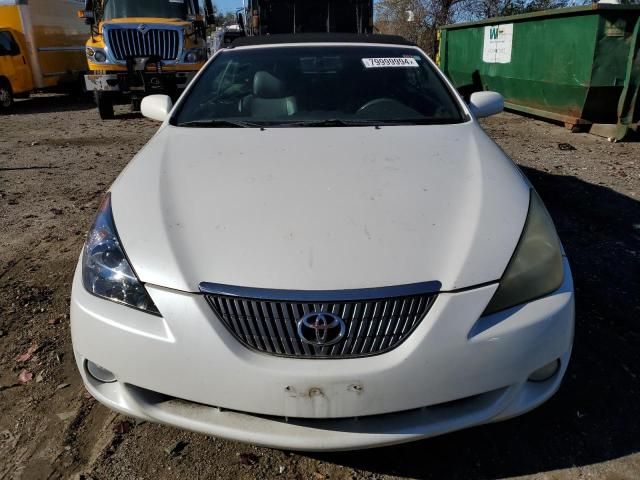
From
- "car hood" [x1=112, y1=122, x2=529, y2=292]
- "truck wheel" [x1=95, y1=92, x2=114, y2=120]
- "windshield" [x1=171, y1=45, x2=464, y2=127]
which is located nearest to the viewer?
"car hood" [x1=112, y1=122, x2=529, y2=292]

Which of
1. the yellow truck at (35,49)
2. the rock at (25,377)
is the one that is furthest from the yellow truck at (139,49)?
the rock at (25,377)

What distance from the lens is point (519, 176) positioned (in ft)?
7.77

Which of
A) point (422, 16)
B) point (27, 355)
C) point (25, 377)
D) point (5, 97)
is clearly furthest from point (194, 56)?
point (422, 16)

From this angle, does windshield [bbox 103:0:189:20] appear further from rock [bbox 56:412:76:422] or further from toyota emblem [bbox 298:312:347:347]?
toyota emblem [bbox 298:312:347:347]

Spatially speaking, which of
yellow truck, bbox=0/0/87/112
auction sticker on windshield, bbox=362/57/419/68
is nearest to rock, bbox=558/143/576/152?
auction sticker on windshield, bbox=362/57/419/68

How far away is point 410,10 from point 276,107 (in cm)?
2058

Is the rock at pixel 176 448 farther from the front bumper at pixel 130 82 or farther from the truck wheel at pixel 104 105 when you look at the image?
the truck wheel at pixel 104 105

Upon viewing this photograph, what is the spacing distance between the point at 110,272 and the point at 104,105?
10.0m

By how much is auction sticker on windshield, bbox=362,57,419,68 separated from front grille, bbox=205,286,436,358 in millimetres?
2049

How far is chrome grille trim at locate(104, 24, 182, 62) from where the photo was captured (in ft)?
33.7

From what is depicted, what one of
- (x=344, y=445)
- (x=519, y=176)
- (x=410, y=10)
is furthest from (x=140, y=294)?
(x=410, y=10)

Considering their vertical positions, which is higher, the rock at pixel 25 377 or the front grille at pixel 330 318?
the front grille at pixel 330 318

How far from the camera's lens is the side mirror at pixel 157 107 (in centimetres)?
333

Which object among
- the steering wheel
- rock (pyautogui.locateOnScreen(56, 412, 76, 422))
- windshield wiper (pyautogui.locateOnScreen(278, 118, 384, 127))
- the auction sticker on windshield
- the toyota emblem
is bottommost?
rock (pyautogui.locateOnScreen(56, 412, 76, 422))
